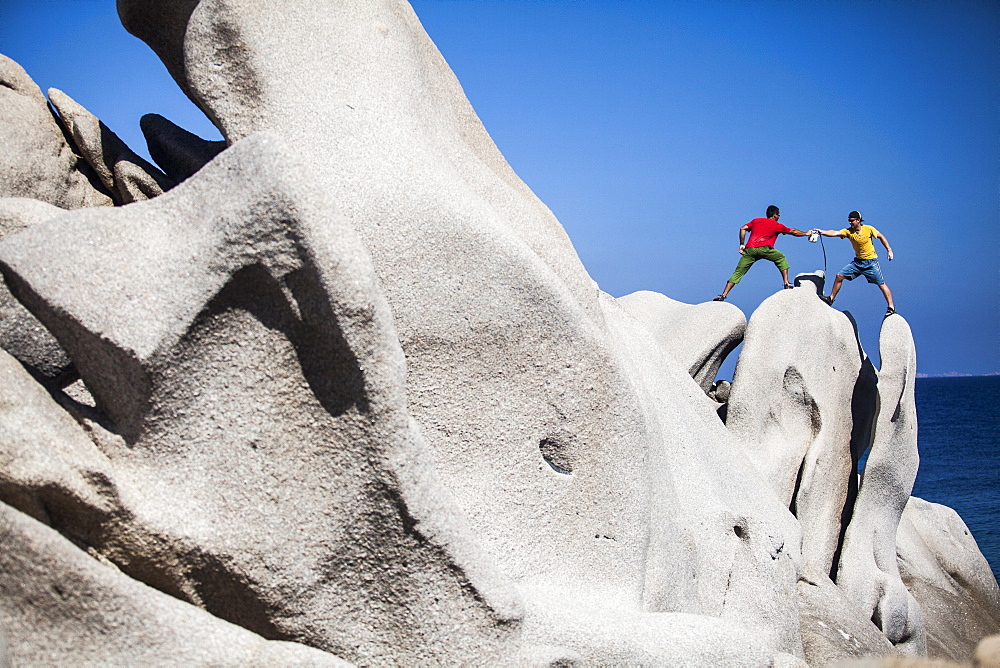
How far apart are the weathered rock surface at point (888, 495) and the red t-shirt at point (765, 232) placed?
128 cm

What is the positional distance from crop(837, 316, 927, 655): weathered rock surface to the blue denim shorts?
2.28ft

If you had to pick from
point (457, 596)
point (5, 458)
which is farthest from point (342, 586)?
point (5, 458)

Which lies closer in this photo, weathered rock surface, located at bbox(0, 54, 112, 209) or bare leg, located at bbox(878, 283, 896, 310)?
weathered rock surface, located at bbox(0, 54, 112, 209)

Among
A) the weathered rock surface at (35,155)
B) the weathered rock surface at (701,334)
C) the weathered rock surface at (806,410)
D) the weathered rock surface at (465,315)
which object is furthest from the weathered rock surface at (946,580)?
the weathered rock surface at (35,155)

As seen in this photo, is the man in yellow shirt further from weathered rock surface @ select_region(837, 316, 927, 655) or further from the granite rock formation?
the granite rock formation

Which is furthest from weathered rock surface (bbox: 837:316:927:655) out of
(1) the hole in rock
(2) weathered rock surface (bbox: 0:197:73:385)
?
(2) weathered rock surface (bbox: 0:197:73:385)

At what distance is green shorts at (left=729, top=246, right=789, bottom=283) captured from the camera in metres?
6.11

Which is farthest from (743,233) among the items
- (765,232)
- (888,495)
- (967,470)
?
(967,470)

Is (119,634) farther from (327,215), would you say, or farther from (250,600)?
(327,215)

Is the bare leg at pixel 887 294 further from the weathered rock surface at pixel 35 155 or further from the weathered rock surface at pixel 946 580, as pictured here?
the weathered rock surface at pixel 35 155

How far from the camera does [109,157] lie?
332 cm

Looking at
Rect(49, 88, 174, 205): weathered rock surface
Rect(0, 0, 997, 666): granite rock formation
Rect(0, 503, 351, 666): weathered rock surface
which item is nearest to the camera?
Rect(0, 503, 351, 666): weathered rock surface

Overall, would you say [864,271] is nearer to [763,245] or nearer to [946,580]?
[763,245]

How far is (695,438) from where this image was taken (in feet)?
12.6
